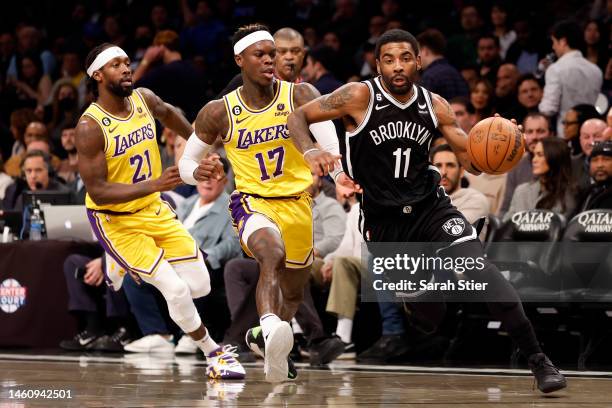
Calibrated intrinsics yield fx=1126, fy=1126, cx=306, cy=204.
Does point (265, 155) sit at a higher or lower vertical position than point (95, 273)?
higher

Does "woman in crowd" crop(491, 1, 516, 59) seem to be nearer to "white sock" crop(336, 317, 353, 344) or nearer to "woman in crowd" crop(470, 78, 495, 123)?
"woman in crowd" crop(470, 78, 495, 123)

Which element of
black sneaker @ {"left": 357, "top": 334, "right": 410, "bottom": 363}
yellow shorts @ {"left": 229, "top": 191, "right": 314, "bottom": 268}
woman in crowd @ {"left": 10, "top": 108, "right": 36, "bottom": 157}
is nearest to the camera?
yellow shorts @ {"left": 229, "top": 191, "right": 314, "bottom": 268}

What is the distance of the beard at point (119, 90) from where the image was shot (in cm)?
759

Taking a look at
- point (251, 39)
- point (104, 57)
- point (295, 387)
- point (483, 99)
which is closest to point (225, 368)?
point (295, 387)

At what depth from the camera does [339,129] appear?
1013 cm

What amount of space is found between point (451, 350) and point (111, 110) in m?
3.18

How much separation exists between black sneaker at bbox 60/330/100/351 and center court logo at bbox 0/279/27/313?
2.04 ft

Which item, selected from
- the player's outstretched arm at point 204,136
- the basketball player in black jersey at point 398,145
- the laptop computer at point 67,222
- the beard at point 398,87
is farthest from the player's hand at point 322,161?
the laptop computer at point 67,222

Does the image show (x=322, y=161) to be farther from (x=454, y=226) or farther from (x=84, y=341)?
(x=84, y=341)

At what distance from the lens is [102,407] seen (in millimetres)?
5762

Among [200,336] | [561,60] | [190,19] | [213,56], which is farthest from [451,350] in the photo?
[190,19]

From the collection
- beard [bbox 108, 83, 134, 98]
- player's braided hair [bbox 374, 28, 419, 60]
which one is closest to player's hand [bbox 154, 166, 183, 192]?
beard [bbox 108, 83, 134, 98]

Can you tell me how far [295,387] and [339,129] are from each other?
3.85 meters

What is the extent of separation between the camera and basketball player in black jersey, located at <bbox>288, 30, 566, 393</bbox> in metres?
6.54
